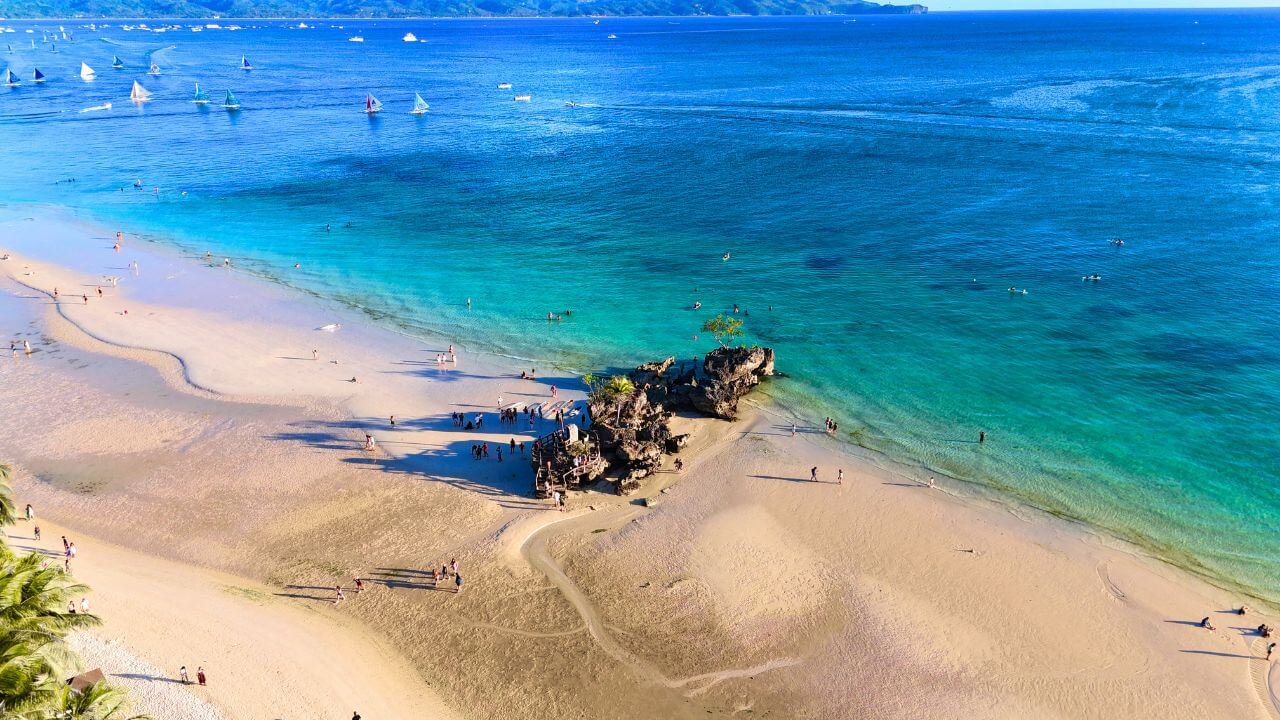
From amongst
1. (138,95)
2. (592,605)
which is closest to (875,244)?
(592,605)

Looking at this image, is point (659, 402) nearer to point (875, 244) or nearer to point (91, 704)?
point (91, 704)

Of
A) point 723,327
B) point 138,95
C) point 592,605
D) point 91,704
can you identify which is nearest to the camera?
point 91,704

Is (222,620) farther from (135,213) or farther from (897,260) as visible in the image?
(135,213)

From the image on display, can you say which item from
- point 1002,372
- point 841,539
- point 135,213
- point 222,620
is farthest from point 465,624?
point 135,213

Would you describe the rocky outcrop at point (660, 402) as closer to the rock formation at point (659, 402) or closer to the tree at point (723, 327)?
the rock formation at point (659, 402)

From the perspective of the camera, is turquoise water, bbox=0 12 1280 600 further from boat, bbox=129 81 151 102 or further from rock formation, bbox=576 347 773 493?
boat, bbox=129 81 151 102

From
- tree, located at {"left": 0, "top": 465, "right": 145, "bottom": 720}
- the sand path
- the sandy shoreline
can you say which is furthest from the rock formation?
tree, located at {"left": 0, "top": 465, "right": 145, "bottom": 720}

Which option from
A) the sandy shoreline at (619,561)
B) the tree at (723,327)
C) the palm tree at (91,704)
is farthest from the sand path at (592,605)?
the palm tree at (91,704)
